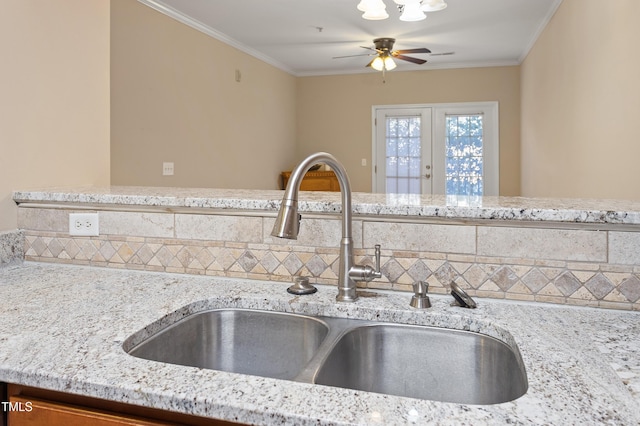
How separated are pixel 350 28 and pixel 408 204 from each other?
4117 mm

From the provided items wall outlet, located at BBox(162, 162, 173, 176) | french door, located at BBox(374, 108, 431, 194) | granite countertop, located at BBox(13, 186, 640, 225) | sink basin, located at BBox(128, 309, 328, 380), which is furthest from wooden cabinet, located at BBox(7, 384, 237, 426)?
french door, located at BBox(374, 108, 431, 194)

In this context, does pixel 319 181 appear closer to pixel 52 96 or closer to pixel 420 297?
pixel 52 96

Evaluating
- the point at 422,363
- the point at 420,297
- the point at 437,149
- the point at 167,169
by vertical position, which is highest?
the point at 437,149

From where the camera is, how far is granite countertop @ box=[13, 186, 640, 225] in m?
1.04

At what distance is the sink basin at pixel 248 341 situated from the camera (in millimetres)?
1093

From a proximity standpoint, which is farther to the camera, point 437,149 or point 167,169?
point 437,149

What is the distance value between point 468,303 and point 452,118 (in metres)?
6.14

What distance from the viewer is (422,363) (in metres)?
1.02

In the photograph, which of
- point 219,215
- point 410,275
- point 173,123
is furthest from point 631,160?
point 173,123

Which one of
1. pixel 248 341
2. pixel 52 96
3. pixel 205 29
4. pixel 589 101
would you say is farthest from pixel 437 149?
pixel 248 341

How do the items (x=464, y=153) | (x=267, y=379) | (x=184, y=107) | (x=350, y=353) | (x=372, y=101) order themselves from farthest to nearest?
(x=372, y=101) < (x=464, y=153) < (x=184, y=107) < (x=350, y=353) < (x=267, y=379)

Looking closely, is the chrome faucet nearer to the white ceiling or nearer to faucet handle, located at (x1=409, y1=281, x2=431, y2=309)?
faucet handle, located at (x1=409, y1=281, x2=431, y2=309)

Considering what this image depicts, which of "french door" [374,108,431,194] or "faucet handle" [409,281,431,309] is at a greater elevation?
"french door" [374,108,431,194]

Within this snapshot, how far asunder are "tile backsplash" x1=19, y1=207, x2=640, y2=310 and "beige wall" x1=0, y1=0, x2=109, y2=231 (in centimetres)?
19
